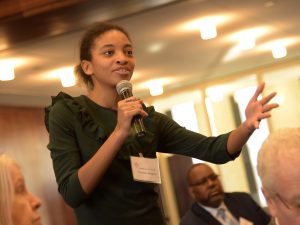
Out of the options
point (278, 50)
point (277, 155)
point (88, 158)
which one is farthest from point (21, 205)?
point (278, 50)

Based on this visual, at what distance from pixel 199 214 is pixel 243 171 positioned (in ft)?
15.0

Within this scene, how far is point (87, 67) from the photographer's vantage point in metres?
1.94

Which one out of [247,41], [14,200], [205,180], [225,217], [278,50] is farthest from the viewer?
[278,50]

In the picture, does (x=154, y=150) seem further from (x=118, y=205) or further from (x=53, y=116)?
(x=53, y=116)

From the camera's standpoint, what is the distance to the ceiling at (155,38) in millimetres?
3715

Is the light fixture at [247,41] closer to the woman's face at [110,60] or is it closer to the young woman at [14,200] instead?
the woman's face at [110,60]

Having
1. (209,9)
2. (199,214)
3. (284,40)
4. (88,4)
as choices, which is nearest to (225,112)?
(284,40)

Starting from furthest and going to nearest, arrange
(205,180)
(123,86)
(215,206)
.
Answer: (205,180), (215,206), (123,86)

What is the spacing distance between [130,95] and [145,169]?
0.89ft

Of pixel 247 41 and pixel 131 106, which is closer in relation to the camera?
pixel 131 106

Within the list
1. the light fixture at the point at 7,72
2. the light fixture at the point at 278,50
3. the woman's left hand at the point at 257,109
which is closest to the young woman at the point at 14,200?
the woman's left hand at the point at 257,109

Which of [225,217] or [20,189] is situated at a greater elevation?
[20,189]

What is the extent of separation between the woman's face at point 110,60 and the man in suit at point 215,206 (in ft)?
7.68

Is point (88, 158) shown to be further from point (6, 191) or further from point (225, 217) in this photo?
point (225, 217)
